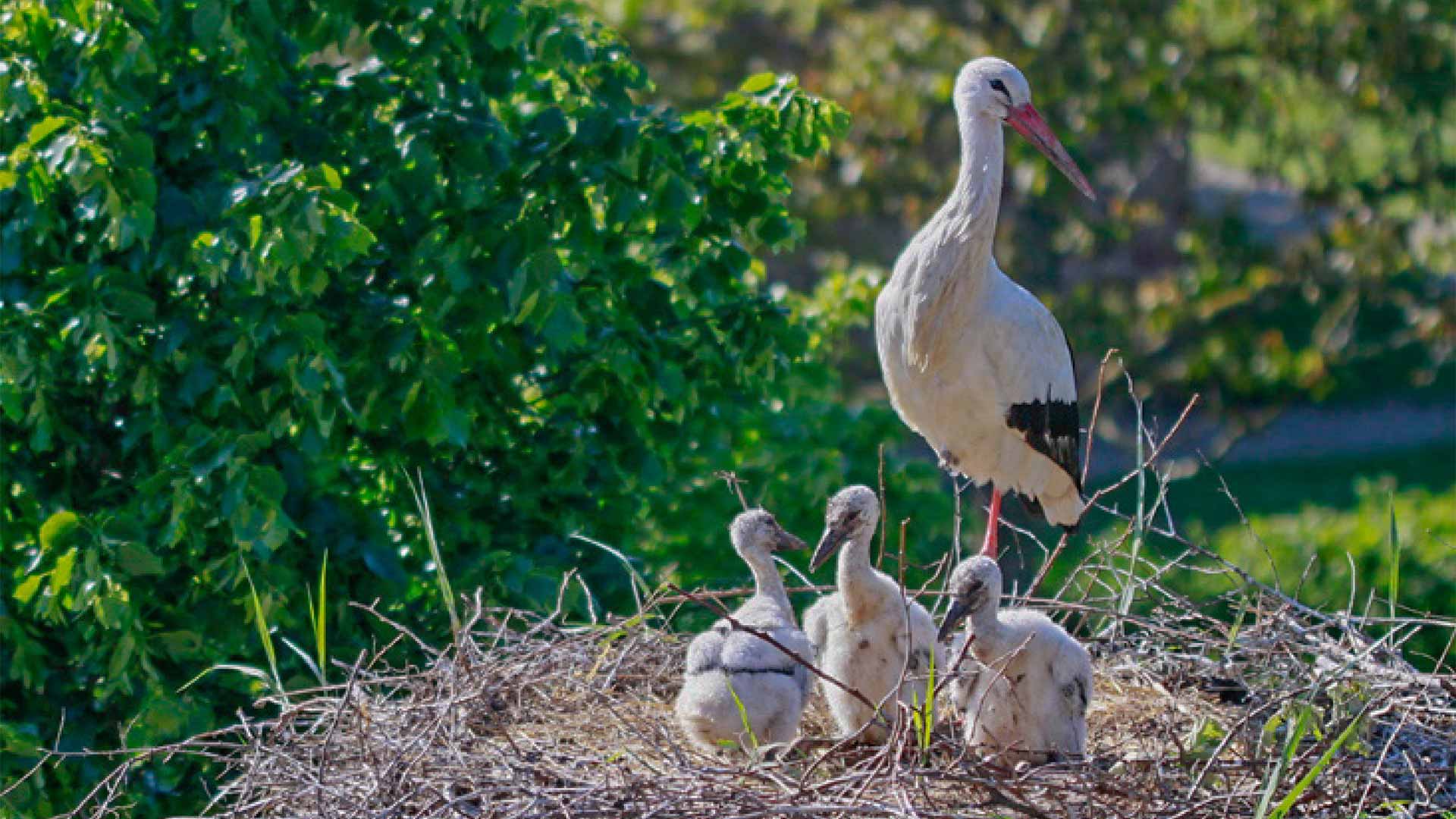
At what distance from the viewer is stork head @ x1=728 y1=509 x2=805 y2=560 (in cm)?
504

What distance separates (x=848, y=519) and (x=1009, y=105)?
1.39m

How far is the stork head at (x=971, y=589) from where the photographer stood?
176 inches

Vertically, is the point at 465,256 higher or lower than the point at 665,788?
higher

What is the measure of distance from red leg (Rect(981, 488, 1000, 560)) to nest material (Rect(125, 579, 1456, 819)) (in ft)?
2.59

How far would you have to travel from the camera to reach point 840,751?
181 inches

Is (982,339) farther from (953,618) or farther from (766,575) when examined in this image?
(953,618)

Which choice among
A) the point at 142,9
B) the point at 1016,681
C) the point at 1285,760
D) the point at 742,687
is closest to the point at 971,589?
the point at 1016,681

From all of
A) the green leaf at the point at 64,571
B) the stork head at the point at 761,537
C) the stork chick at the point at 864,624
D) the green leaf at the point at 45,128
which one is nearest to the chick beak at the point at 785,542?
the stork head at the point at 761,537

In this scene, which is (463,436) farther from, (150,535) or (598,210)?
(598,210)

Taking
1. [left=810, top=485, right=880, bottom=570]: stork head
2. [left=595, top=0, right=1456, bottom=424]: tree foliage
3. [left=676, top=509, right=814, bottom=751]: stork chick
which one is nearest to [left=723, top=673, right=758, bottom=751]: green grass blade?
[left=676, top=509, right=814, bottom=751]: stork chick

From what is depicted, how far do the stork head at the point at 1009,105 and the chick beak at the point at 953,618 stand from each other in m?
1.51

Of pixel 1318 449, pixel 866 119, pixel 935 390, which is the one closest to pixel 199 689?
pixel 935 390

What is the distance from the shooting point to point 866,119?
41.4ft

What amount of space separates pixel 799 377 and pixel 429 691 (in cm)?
349
